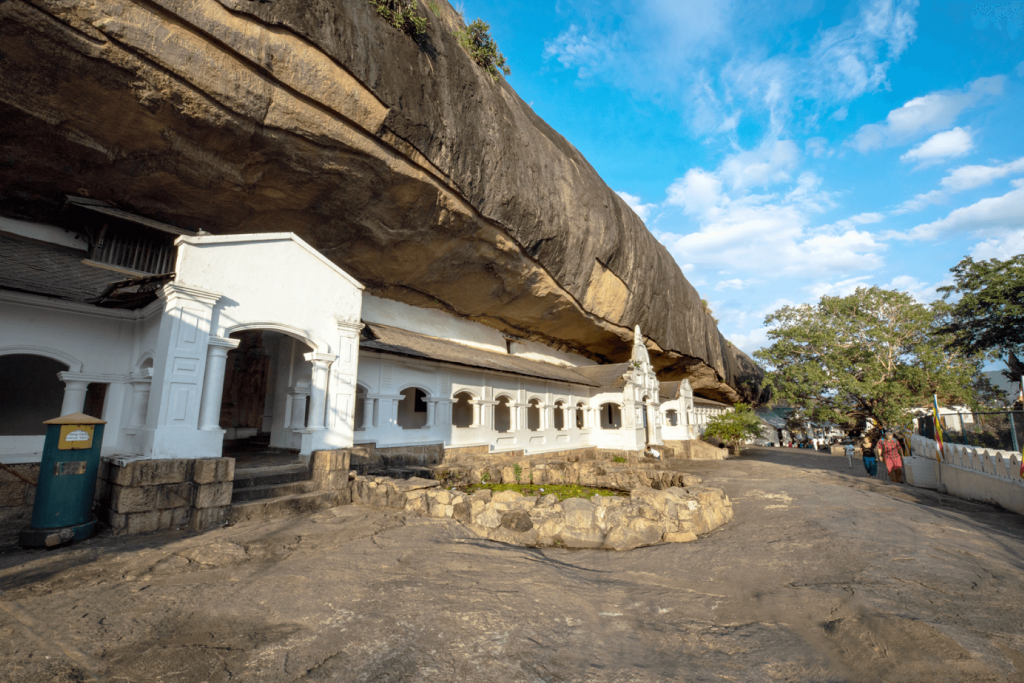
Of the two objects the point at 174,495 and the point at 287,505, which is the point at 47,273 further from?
the point at 287,505

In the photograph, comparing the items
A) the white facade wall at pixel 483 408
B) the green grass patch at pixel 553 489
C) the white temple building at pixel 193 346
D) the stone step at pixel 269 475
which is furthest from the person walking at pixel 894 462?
the stone step at pixel 269 475

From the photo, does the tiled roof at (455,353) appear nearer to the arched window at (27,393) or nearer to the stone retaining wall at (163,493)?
the stone retaining wall at (163,493)

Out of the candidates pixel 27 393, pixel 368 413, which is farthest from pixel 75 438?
pixel 368 413

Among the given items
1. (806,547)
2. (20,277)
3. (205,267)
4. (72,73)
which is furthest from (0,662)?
(72,73)

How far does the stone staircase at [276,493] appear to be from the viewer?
6716 millimetres

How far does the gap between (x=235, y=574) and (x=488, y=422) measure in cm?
1167

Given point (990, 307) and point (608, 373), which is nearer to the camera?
point (990, 307)

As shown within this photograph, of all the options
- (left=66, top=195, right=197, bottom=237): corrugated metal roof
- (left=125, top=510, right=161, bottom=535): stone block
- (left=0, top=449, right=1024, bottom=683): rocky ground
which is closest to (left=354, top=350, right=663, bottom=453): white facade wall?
(left=66, top=195, right=197, bottom=237): corrugated metal roof

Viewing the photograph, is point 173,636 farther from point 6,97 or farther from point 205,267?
point 6,97

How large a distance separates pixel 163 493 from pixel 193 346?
2169mm

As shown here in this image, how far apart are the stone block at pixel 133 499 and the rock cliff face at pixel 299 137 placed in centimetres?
629

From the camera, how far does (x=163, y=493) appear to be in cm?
611

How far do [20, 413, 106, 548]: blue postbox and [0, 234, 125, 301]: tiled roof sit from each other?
109 inches

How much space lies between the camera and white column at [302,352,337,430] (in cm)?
847
